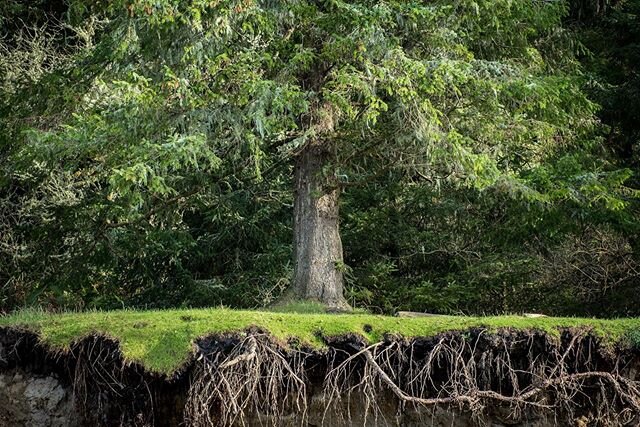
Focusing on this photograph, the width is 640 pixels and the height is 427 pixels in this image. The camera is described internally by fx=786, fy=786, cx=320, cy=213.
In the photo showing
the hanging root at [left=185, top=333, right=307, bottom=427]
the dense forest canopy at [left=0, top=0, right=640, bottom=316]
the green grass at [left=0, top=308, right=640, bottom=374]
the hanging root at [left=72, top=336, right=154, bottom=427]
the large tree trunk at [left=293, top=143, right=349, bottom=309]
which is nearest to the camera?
the hanging root at [left=185, top=333, right=307, bottom=427]

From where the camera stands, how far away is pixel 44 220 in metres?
12.6

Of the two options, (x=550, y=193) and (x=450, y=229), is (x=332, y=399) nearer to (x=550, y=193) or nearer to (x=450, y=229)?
(x=550, y=193)

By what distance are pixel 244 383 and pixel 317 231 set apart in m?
3.36

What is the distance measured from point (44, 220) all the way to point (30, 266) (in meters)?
0.84

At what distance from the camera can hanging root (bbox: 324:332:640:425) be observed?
7051 millimetres

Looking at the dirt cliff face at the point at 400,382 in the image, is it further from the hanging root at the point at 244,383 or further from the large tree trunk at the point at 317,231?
Result: the large tree trunk at the point at 317,231

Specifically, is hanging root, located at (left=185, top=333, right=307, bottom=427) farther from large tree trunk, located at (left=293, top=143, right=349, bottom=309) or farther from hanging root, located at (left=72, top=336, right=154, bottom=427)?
large tree trunk, located at (left=293, top=143, right=349, bottom=309)

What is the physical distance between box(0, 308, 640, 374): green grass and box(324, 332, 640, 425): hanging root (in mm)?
147

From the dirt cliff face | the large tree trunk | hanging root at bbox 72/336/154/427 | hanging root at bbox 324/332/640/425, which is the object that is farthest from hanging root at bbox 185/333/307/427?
the large tree trunk

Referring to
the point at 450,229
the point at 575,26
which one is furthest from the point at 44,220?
the point at 575,26

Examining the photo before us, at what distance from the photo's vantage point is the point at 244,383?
22.1ft

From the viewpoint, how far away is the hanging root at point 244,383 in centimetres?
673

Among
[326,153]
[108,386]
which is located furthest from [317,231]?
Answer: [108,386]

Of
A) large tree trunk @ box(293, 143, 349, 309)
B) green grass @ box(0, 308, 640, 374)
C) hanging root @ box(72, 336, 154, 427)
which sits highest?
large tree trunk @ box(293, 143, 349, 309)
